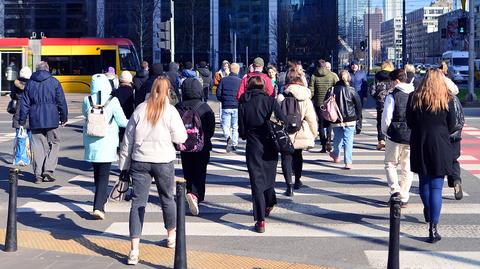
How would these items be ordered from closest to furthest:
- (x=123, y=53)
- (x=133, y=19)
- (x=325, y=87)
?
(x=325, y=87), (x=123, y=53), (x=133, y=19)

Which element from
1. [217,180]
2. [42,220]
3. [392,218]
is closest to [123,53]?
[217,180]

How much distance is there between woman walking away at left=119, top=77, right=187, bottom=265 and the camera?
7.32 metres

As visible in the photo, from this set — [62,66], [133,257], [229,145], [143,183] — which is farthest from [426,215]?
[62,66]

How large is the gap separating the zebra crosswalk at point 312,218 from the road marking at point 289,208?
0.01 meters

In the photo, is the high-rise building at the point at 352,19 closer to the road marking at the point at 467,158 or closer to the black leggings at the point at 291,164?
the road marking at the point at 467,158

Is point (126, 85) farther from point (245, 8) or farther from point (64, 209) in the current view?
point (245, 8)

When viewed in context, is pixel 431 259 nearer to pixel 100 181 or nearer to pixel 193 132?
pixel 193 132

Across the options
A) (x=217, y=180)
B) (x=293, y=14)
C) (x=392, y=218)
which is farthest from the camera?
(x=293, y=14)

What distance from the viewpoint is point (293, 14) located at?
78.9 metres

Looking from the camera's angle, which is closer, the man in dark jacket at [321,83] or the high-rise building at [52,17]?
the man in dark jacket at [321,83]

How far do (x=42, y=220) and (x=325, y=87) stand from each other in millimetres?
7469

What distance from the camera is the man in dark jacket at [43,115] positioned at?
12.1 m

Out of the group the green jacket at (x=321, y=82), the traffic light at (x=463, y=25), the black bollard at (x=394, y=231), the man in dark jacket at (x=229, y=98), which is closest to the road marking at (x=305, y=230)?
the black bollard at (x=394, y=231)

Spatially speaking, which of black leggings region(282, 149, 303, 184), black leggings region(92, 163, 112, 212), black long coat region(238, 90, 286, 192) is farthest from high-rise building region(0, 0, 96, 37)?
black long coat region(238, 90, 286, 192)
